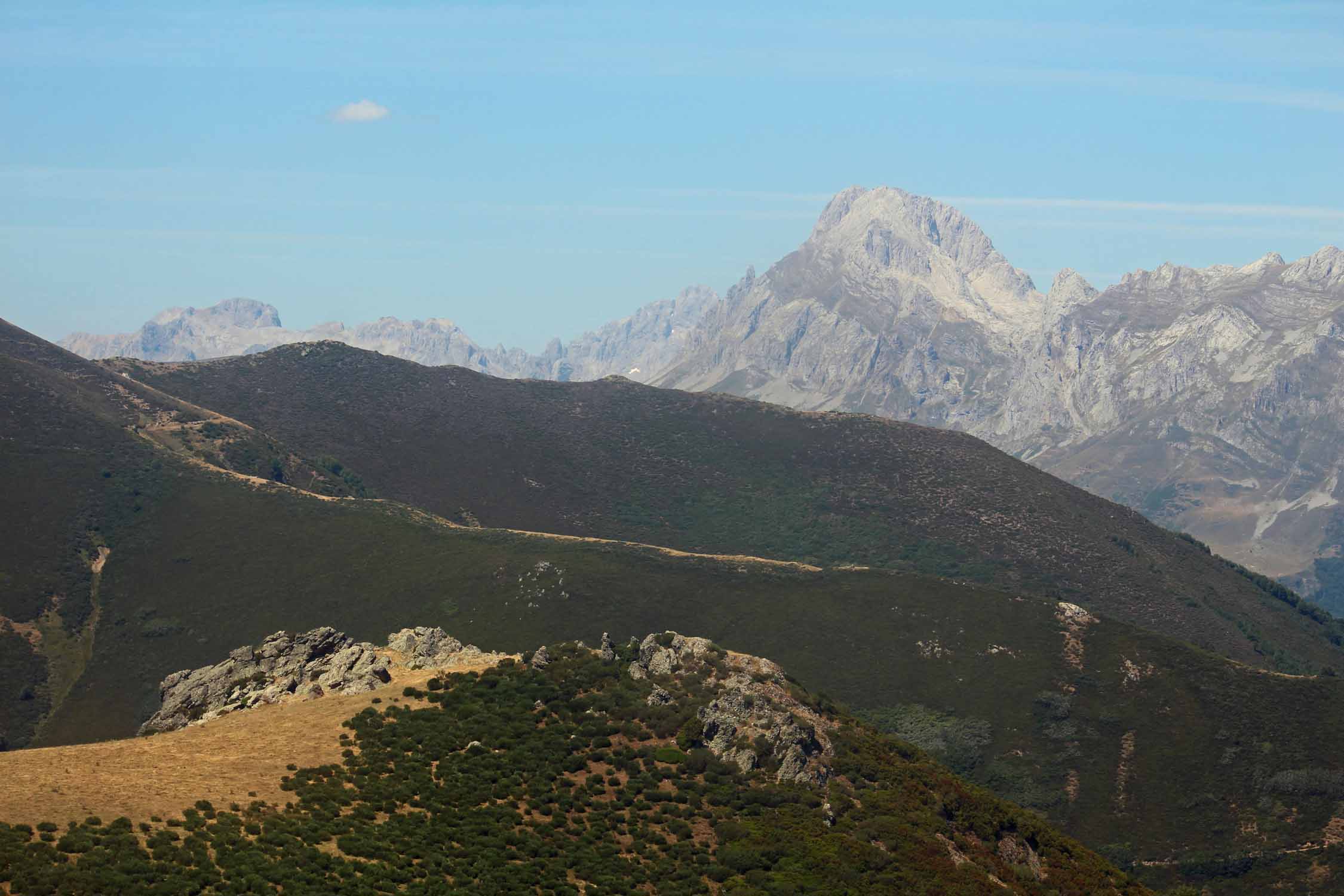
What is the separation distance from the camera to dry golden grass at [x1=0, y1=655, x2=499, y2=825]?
58062 millimetres

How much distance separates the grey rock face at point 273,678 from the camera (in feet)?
273

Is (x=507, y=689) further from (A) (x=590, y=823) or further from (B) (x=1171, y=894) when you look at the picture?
(B) (x=1171, y=894)

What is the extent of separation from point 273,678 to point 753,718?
109 feet

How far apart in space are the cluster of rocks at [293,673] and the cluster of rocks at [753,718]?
15.2m

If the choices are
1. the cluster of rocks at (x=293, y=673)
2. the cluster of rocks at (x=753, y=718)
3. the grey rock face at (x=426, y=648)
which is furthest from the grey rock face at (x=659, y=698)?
the grey rock face at (x=426, y=648)

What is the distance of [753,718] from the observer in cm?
8088

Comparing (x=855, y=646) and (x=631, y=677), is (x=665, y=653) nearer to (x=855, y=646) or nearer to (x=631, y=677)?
(x=631, y=677)

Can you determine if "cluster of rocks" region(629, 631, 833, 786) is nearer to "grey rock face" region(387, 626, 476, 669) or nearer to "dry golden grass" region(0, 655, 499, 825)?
"grey rock face" region(387, 626, 476, 669)

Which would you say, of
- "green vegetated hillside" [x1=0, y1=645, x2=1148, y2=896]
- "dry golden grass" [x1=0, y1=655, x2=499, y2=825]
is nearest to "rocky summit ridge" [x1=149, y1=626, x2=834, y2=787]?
"green vegetated hillside" [x1=0, y1=645, x2=1148, y2=896]

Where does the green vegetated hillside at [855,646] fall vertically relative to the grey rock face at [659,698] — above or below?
below

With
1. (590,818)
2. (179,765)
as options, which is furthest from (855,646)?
(179,765)

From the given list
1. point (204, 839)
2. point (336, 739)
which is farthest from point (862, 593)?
point (204, 839)

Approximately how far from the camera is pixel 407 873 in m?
59.1

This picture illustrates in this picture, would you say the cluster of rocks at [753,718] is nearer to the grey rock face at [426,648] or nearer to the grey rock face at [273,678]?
the grey rock face at [426,648]
